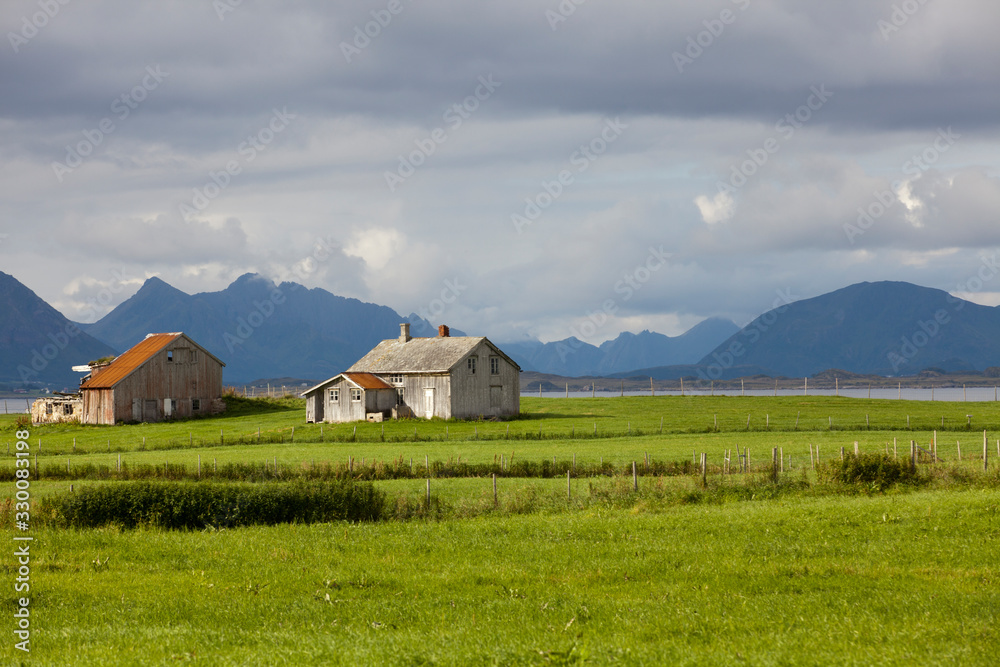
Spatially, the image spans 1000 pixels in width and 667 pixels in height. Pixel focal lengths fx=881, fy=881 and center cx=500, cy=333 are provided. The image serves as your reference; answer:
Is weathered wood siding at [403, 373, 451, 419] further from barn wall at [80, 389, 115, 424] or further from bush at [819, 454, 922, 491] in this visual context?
bush at [819, 454, 922, 491]

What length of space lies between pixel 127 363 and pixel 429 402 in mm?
30597

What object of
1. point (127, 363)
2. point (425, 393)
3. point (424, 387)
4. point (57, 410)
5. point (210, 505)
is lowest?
point (210, 505)

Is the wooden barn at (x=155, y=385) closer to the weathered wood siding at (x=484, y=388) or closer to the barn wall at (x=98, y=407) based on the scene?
the barn wall at (x=98, y=407)

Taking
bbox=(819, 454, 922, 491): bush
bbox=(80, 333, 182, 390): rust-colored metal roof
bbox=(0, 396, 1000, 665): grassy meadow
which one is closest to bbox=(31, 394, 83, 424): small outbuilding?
bbox=(80, 333, 182, 390): rust-colored metal roof

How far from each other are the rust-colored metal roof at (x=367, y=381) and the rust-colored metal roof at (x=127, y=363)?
20.5m

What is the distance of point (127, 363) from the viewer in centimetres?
8588

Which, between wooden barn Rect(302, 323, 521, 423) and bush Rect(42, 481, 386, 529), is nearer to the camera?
bush Rect(42, 481, 386, 529)

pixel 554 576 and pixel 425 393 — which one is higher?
pixel 425 393

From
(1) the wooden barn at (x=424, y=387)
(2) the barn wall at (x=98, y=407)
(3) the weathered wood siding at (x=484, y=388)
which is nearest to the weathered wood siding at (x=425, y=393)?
(1) the wooden barn at (x=424, y=387)

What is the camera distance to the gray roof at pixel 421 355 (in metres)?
80.6

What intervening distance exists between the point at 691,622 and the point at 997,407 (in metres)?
90.3

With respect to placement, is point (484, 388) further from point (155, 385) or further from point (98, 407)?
point (98, 407)

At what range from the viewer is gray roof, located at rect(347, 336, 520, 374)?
80.6m

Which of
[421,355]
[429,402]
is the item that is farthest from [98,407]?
[429,402]
